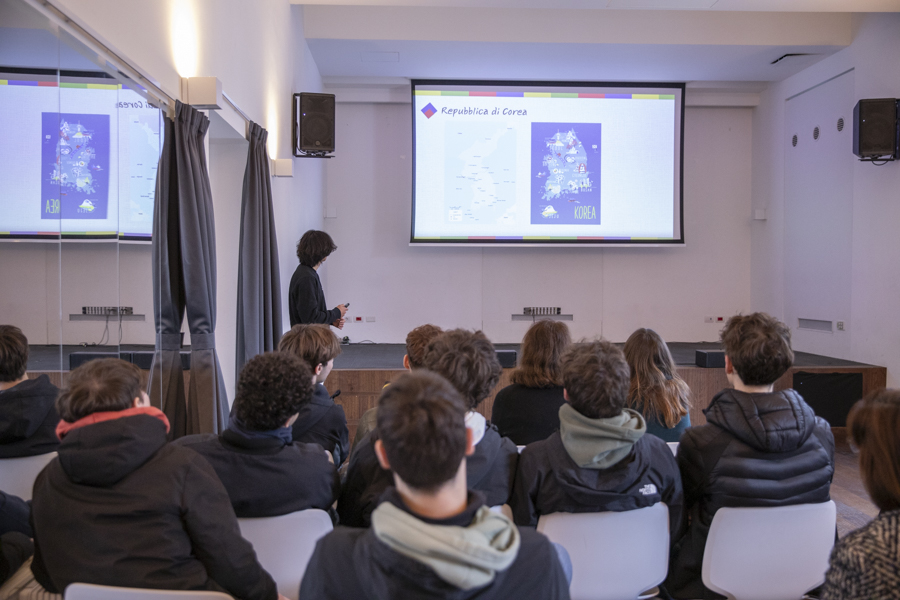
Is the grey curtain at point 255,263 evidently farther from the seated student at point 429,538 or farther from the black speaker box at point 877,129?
the black speaker box at point 877,129

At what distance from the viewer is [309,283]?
13.6 ft

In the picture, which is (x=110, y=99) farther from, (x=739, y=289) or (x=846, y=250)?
(x=739, y=289)

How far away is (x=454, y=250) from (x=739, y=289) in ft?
10.4

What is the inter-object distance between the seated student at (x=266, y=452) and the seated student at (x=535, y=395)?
934 mm

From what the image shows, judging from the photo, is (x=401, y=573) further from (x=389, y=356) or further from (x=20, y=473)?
(x=389, y=356)

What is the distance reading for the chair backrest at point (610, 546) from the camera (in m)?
1.65

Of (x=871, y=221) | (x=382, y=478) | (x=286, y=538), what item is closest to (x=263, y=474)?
(x=286, y=538)

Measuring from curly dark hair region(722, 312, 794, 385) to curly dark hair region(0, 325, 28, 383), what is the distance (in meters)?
2.07

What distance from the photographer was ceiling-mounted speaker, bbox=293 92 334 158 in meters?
5.02

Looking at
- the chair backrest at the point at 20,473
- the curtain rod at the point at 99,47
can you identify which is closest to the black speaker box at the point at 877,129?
the curtain rod at the point at 99,47

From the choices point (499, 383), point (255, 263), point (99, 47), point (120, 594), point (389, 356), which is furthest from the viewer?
point (389, 356)

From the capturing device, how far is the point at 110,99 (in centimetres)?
222

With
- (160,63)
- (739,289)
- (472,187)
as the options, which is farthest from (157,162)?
(739,289)

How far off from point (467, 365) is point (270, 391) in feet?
1.91
